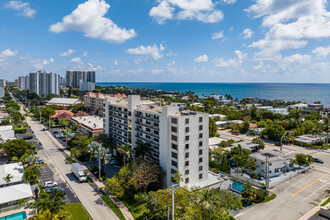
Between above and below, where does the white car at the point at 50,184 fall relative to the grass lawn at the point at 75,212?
above

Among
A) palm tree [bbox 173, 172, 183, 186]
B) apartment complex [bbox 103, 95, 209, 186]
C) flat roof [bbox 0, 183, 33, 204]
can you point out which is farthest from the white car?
palm tree [bbox 173, 172, 183, 186]

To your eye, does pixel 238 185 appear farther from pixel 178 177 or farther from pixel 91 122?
pixel 91 122

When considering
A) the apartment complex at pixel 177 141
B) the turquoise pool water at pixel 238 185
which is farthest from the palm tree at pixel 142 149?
the turquoise pool water at pixel 238 185

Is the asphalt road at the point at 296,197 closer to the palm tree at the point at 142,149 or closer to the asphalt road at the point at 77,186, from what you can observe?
the palm tree at the point at 142,149

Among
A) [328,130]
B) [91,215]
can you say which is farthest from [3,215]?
[328,130]

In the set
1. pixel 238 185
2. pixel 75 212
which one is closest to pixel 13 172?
pixel 75 212

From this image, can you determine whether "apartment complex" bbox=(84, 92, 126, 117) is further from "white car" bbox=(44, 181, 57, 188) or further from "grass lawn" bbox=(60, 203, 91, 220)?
"grass lawn" bbox=(60, 203, 91, 220)

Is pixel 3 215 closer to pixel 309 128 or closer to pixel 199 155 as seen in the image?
pixel 199 155
